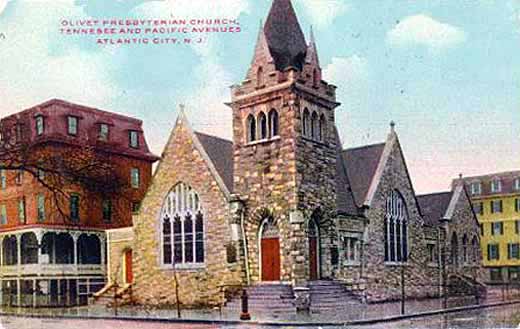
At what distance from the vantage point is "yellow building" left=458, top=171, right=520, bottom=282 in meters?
12.4

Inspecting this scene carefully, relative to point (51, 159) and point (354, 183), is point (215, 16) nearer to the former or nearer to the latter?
point (51, 159)

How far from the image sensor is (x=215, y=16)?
436 inches

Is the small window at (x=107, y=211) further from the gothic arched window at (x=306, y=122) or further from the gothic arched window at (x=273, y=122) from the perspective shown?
the gothic arched window at (x=306, y=122)

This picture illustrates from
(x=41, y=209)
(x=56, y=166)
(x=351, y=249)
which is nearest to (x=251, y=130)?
(x=351, y=249)

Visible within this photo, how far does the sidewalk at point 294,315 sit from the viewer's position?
12109 millimetres

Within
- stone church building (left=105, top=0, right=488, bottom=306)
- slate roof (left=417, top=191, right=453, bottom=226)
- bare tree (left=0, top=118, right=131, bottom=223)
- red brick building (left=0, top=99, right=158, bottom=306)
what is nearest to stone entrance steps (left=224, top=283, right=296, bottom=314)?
stone church building (left=105, top=0, right=488, bottom=306)

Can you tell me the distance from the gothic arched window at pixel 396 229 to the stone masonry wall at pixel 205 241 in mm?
2672

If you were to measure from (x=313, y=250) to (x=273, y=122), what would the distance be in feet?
7.17

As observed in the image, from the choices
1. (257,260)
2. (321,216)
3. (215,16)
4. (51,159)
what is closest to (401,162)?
(321,216)

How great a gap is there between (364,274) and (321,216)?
1.29 meters

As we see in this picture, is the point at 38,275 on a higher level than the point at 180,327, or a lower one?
higher

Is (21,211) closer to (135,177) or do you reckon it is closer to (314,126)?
(135,177)

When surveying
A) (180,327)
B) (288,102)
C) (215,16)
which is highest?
(215,16)

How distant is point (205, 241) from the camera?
1493 cm
